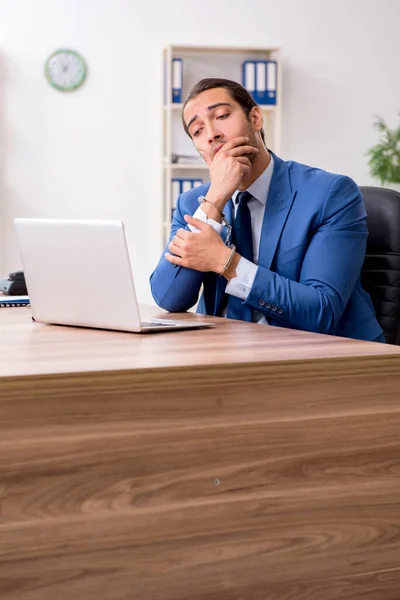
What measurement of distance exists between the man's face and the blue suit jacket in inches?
5.9

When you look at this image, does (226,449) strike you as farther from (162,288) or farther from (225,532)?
(162,288)

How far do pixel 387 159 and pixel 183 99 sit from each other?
1.37 metres

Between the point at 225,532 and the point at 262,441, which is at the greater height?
the point at 262,441

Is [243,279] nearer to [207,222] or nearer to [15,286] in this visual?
[207,222]

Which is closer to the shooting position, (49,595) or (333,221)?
(49,595)

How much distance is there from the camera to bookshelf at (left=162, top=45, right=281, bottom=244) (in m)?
5.45

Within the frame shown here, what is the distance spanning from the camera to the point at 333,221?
6.68 ft

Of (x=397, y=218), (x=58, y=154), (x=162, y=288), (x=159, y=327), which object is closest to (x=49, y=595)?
(x=159, y=327)

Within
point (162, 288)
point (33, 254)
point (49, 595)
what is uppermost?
point (33, 254)

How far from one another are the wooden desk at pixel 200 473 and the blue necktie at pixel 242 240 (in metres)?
0.80

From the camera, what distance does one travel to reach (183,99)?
18.0 ft

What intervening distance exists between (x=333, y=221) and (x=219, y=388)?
101 centimetres

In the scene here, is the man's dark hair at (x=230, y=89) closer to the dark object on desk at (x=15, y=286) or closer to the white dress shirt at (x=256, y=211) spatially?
the white dress shirt at (x=256, y=211)

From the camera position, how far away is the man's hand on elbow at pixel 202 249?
6.25ft
